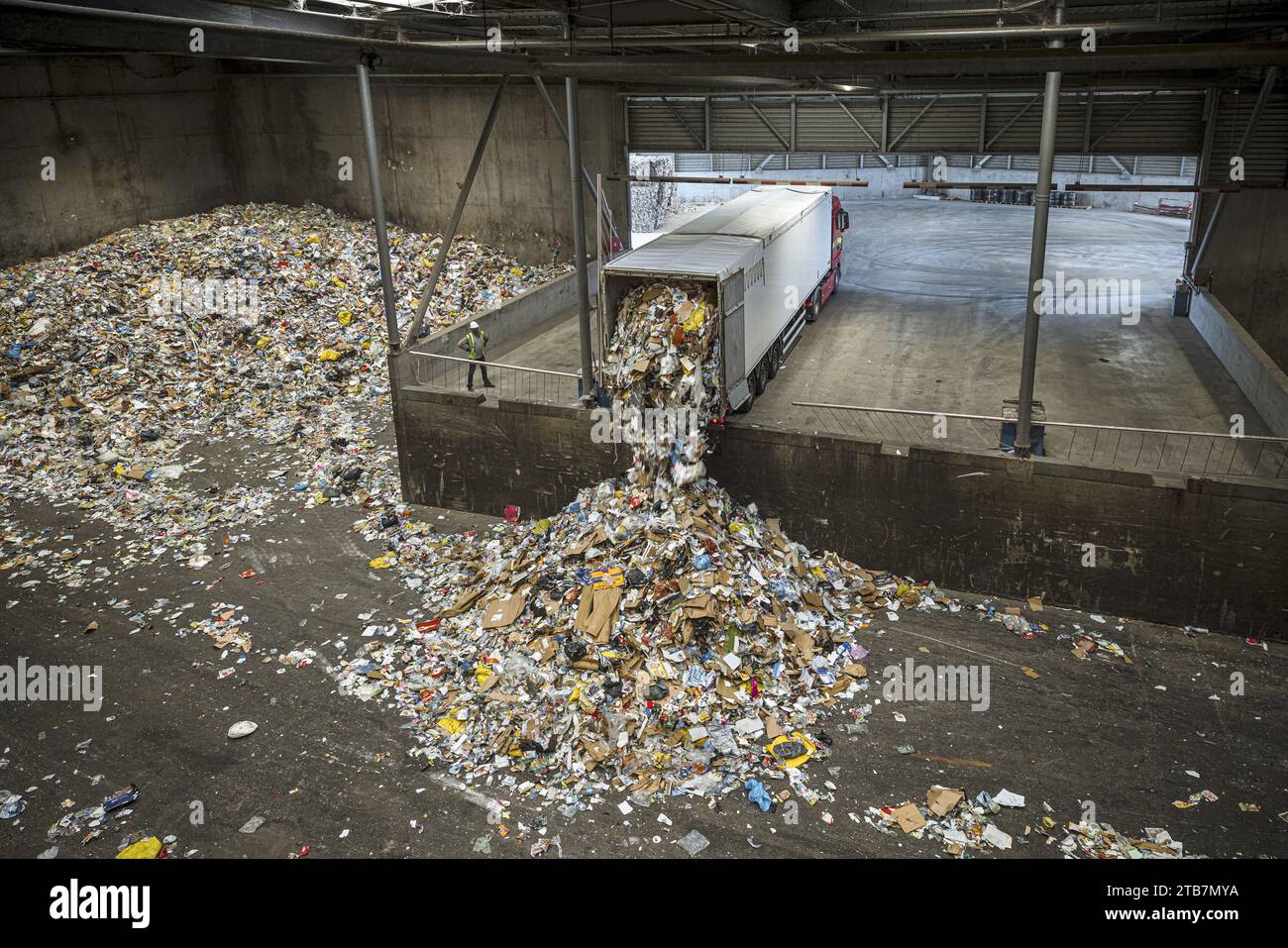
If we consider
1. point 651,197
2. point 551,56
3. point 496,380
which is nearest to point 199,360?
point 496,380

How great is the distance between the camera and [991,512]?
10.5 meters

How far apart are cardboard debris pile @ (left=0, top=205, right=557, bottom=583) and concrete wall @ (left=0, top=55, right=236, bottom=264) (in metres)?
0.66

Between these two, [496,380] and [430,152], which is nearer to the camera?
[496,380]

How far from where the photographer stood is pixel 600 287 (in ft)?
37.0

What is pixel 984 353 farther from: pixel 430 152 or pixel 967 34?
pixel 430 152

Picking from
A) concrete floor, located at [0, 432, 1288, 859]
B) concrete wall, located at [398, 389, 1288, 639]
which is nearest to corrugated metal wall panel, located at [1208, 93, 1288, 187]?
concrete wall, located at [398, 389, 1288, 639]

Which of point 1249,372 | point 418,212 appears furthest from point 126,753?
point 418,212

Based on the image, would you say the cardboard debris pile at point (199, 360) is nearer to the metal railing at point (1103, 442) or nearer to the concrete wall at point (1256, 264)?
the metal railing at point (1103, 442)

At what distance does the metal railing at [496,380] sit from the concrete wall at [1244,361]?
9370mm

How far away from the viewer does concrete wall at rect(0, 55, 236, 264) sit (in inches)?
749

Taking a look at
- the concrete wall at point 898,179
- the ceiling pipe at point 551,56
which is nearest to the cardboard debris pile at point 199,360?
the ceiling pipe at point 551,56

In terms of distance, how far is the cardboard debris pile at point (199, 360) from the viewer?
13.6m

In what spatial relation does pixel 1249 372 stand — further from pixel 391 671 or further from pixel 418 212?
pixel 418 212

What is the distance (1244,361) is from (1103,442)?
3338 mm
